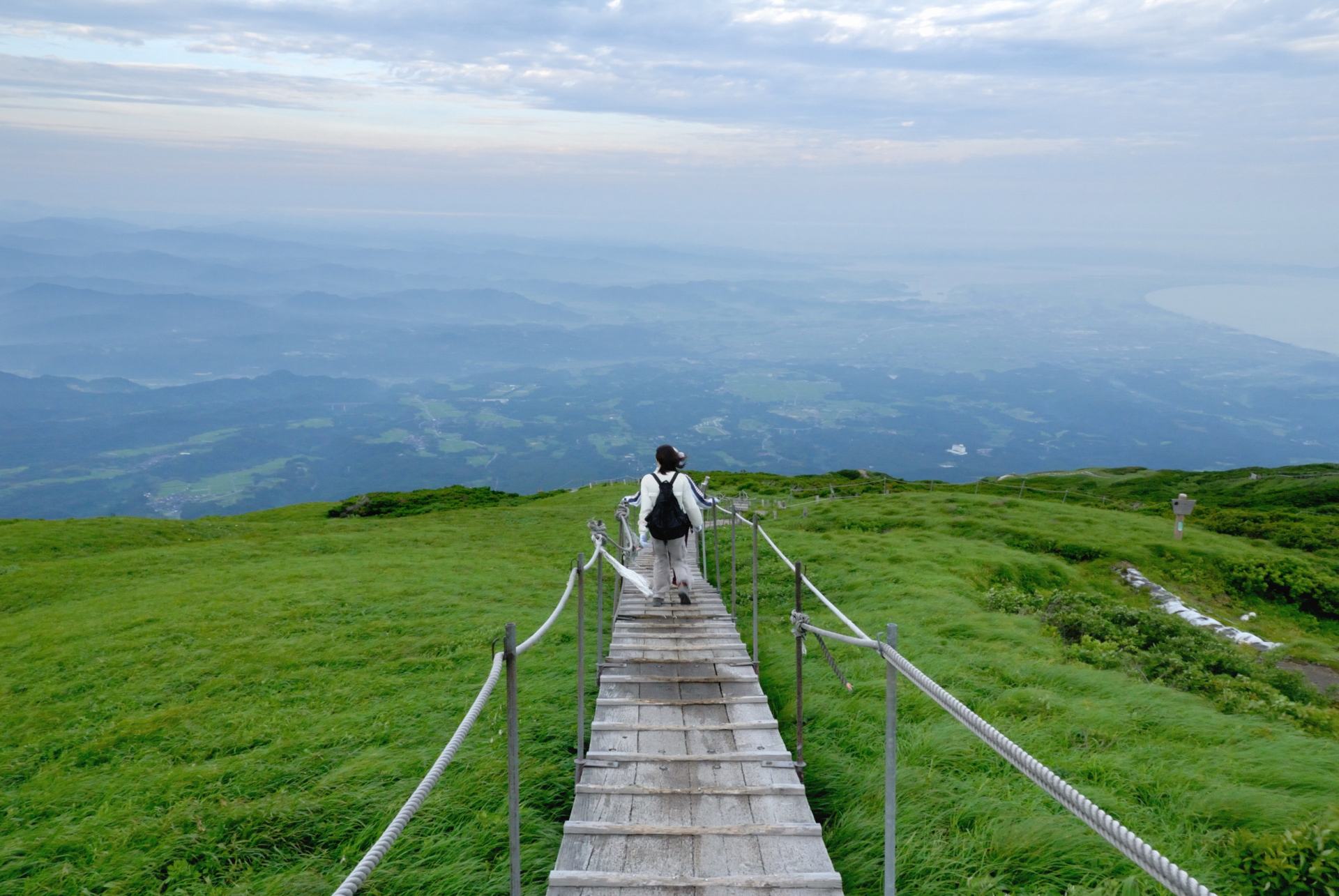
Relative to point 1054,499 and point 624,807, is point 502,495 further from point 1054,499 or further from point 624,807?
point 624,807

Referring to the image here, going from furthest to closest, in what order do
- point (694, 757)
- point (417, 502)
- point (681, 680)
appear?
1. point (417, 502)
2. point (681, 680)
3. point (694, 757)

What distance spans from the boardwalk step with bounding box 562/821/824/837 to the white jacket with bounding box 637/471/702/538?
18.4ft

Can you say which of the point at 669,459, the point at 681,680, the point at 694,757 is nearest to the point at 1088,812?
the point at 694,757

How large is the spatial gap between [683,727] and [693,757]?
0.64 m

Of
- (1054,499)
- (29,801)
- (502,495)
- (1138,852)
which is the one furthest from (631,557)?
(502,495)

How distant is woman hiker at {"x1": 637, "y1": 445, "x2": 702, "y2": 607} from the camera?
10188 mm

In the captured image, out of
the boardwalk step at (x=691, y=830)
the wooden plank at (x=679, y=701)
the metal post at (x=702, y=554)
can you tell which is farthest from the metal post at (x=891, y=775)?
the metal post at (x=702, y=554)

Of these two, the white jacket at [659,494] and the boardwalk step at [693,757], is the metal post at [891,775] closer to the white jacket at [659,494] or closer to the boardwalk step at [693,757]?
the boardwalk step at [693,757]

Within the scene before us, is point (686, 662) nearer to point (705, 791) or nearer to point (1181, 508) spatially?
point (705, 791)

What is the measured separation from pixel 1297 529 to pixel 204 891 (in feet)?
101

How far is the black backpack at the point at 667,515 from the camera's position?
10.2 metres

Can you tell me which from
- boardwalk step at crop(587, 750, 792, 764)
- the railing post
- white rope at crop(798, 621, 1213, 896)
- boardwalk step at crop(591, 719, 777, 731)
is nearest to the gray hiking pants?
boardwalk step at crop(591, 719, 777, 731)

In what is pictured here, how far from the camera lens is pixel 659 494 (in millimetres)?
10234

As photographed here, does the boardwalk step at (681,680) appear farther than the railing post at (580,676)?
Yes
